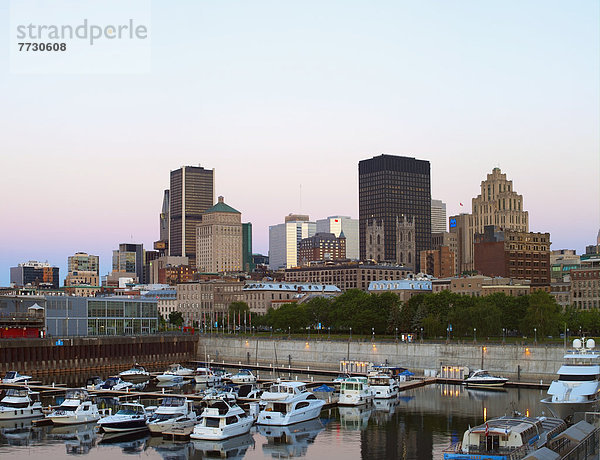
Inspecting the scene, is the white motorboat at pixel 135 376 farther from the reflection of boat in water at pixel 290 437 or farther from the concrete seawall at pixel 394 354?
the reflection of boat in water at pixel 290 437

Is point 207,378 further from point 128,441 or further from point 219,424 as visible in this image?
point 219,424

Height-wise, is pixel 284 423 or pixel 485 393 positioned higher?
pixel 485 393

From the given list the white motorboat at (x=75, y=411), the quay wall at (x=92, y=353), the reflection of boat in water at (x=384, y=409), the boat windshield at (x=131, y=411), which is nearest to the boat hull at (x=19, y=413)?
the white motorboat at (x=75, y=411)

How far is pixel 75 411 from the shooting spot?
93.9 metres

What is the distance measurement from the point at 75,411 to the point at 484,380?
58.0 m

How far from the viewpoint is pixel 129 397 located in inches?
4375

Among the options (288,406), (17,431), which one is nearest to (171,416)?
(288,406)

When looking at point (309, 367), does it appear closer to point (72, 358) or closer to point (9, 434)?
point (72, 358)

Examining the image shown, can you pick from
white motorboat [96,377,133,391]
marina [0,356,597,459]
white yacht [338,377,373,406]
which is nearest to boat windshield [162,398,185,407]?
marina [0,356,597,459]

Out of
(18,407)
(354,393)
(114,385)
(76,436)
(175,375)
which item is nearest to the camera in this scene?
(76,436)

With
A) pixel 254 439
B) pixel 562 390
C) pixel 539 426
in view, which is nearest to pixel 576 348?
pixel 562 390

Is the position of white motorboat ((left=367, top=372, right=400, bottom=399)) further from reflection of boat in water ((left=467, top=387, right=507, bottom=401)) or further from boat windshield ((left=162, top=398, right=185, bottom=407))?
boat windshield ((left=162, top=398, right=185, bottom=407))

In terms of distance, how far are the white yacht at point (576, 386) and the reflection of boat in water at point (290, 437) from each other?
24646mm

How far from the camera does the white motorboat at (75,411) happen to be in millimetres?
93375
